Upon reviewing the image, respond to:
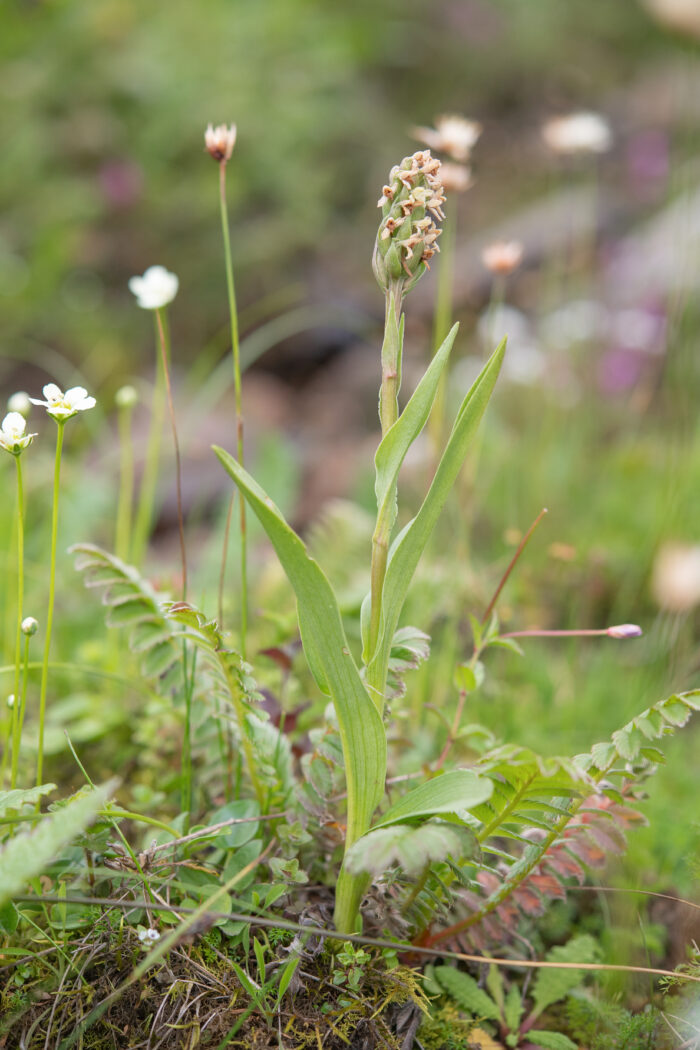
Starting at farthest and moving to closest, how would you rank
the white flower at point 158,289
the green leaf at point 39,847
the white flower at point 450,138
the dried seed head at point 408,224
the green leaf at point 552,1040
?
the white flower at point 450,138 → the white flower at point 158,289 → the green leaf at point 552,1040 → the dried seed head at point 408,224 → the green leaf at point 39,847

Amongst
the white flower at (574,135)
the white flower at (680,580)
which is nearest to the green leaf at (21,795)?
the white flower at (680,580)

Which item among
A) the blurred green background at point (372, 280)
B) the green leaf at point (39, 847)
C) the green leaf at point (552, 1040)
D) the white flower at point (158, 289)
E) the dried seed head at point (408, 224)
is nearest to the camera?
the green leaf at point (39, 847)

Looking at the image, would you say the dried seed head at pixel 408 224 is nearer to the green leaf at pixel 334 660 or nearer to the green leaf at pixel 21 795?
the green leaf at pixel 334 660

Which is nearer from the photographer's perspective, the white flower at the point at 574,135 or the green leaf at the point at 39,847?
the green leaf at the point at 39,847

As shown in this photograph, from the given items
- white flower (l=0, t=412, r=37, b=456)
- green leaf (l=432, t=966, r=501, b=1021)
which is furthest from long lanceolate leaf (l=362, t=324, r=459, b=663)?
green leaf (l=432, t=966, r=501, b=1021)

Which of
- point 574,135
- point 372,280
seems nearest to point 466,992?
point 574,135

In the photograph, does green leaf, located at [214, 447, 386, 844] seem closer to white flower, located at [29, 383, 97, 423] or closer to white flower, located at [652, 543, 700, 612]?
white flower, located at [29, 383, 97, 423]

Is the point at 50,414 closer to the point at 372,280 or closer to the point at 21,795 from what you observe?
the point at 21,795
